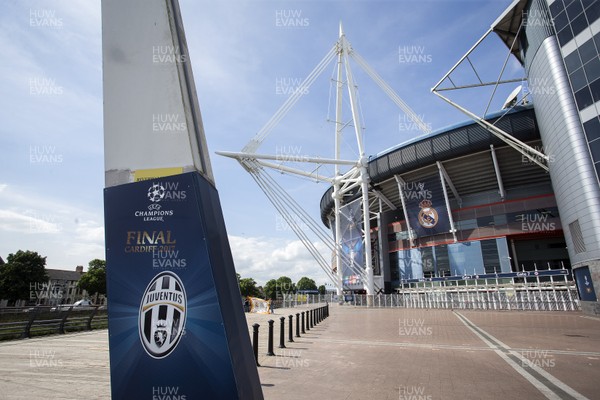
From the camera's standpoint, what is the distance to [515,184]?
139 ft

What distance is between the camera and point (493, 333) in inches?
511

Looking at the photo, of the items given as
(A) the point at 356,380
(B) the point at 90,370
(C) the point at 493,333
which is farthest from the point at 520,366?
(B) the point at 90,370

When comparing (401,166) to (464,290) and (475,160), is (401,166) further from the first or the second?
(464,290)

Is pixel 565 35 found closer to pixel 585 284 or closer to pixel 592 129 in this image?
pixel 592 129

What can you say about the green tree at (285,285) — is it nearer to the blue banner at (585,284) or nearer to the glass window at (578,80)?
the blue banner at (585,284)

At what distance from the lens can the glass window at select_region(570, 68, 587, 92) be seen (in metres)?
21.5

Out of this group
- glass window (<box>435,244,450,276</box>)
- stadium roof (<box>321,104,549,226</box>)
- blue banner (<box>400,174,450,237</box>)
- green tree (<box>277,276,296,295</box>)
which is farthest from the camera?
green tree (<box>277,276,296,295</box>)

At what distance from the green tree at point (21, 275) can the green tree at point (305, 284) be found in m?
89.1

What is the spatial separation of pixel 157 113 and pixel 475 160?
4416 centimetres

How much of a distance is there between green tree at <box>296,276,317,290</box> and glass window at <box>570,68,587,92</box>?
365ft

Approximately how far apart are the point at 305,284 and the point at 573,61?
113m

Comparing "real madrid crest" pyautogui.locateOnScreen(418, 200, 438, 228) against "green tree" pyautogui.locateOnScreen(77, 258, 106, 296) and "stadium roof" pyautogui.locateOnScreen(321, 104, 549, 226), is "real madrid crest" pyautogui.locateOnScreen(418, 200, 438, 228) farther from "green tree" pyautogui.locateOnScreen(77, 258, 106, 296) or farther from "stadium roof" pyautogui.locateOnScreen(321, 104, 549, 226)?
"green tree" pyautogui.locateOnScreen(77, 258, 106, 296)

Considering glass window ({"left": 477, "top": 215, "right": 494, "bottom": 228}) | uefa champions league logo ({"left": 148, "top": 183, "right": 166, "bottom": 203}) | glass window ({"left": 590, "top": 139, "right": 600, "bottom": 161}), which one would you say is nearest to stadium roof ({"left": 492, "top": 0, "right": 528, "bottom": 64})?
glass window ({"left": 590, "top": 139, "right": 600, "bottom": 161})

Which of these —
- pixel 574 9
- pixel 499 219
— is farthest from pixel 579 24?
pixel 499 219
